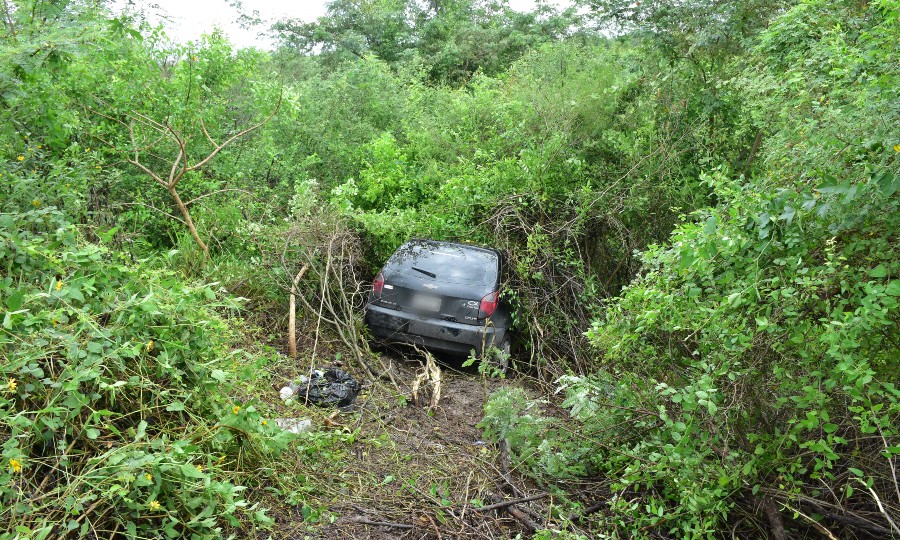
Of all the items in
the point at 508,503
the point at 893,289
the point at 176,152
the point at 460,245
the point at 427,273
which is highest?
the point at 893,289

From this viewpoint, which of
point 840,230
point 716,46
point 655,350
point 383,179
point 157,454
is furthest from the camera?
point 383,179

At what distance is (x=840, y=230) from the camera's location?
3.64 meters

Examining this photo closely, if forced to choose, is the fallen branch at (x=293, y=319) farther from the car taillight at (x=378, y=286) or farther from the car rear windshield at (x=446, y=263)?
the car rear windshield at (x=446, y=263)

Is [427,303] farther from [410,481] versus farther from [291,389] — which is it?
[410,481]

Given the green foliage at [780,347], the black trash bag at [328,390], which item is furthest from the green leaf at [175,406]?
the green foliage at [780,347]

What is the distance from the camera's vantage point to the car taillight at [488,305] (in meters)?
7.13

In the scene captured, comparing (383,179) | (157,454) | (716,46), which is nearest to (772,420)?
(157,454)

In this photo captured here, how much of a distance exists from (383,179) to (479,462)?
700cm

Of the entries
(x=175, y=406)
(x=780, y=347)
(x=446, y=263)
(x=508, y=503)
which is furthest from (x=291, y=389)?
(x=780, y=347)

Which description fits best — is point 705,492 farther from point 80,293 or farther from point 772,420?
point 80,293

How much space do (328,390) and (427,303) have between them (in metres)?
1.77

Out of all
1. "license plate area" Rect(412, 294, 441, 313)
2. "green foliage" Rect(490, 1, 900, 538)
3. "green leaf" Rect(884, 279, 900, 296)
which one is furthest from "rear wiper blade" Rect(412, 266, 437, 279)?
"green leaf" Rect(884, 279, 900, 296)

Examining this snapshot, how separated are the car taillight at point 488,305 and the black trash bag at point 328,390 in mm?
1697

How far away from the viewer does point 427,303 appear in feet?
23.6
